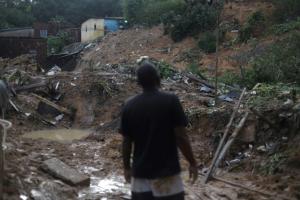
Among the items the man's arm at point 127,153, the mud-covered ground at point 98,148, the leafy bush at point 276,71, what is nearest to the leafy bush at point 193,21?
the leafy bush at point 276,71

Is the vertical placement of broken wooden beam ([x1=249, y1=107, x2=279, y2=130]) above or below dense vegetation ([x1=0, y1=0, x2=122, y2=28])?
above

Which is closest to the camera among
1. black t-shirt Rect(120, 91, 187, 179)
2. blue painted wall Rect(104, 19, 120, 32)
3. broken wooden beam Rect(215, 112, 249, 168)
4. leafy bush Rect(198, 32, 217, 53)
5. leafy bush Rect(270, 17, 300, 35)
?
black t-shirt Rect(120, 91, 187, 179)

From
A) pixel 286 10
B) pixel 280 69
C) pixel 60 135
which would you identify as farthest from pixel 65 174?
pixel 286 10

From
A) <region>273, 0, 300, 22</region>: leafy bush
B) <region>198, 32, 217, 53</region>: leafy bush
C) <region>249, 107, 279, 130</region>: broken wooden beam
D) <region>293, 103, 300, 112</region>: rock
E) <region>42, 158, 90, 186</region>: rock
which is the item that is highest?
<region>273, 0, 300, 22</region>: leafy bush

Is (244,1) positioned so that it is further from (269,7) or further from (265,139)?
(265,139)

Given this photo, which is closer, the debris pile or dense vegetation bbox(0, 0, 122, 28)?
the debris pile

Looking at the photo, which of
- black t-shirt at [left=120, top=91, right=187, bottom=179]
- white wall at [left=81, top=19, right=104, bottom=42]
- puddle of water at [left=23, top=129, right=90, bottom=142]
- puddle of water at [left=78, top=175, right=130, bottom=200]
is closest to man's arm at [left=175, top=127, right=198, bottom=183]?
black t-shirt at [left=120, top=91, right=187, bottom=179]

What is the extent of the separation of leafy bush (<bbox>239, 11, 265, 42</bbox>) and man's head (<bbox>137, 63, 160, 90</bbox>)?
27.1 metres

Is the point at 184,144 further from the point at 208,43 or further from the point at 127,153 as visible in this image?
the point at 208,43

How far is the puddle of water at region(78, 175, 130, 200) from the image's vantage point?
6.99 m

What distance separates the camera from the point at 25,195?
6.09 m

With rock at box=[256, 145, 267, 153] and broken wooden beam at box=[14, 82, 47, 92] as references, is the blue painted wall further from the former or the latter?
rock at box=[256, 145, 267, 153]

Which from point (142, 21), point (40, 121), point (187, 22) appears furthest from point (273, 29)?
point (40, 121)

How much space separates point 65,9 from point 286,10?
119 ft
